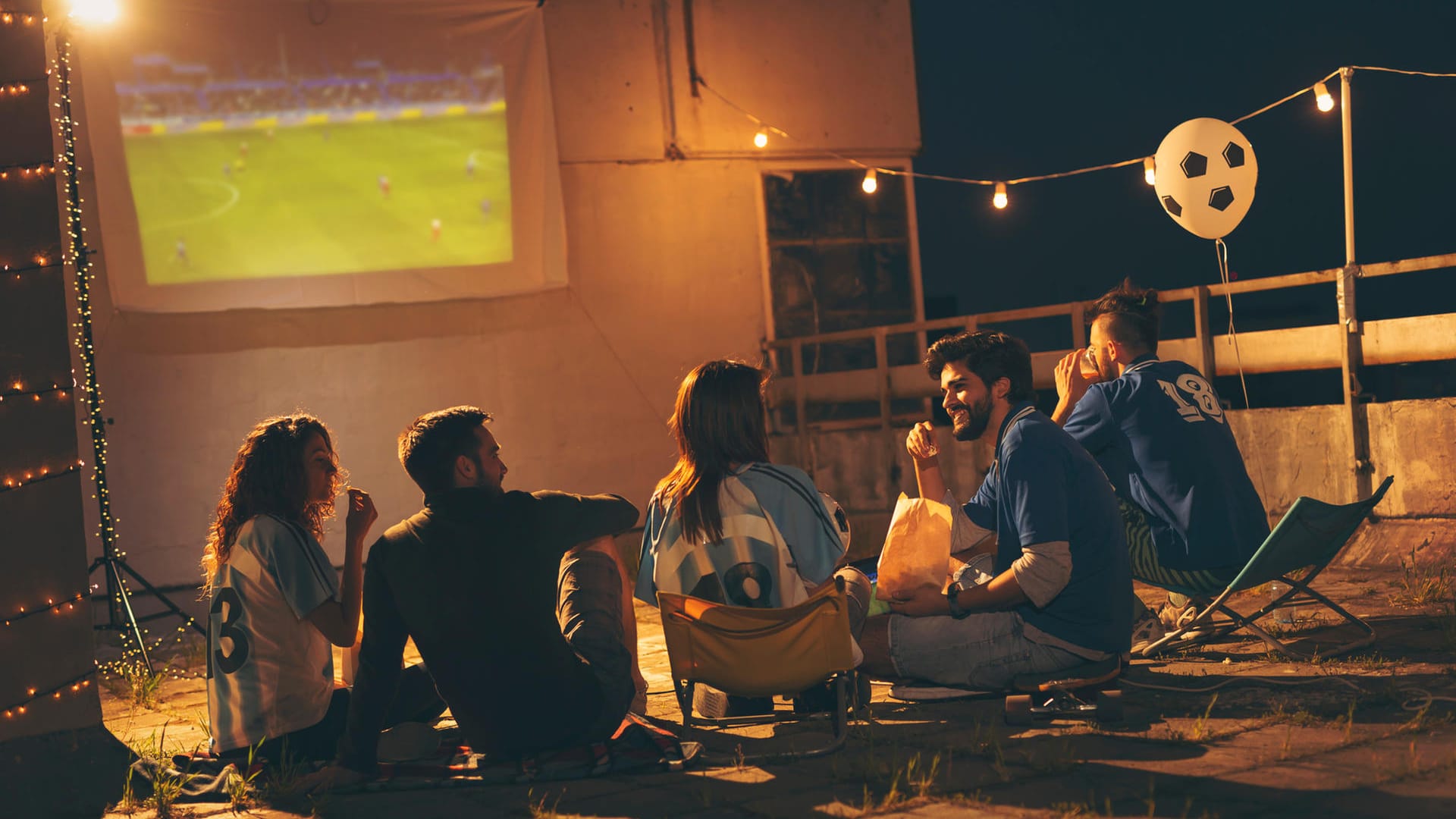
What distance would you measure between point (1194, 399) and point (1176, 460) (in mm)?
262

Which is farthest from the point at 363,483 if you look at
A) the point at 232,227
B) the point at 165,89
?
the point at 165,89

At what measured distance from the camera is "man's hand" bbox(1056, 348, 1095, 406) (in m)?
4.82

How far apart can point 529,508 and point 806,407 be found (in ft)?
28.0

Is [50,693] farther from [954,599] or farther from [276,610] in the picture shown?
[954,599]

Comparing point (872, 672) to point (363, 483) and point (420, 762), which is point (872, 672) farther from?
point (363, 483)

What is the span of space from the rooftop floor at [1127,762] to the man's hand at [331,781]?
0.03 m

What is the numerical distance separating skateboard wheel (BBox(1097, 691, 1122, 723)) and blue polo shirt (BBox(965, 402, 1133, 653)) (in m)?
0.27

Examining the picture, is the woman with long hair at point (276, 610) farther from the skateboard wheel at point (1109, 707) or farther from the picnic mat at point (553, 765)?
the skateboard wheel at point (1109, 707)

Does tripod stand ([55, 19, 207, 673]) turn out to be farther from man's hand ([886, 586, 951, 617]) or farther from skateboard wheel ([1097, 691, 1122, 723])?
skateboard wheel ([1097, 691, 1122, 723])

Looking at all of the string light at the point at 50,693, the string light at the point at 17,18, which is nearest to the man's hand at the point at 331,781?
the string light at the point at 50,693

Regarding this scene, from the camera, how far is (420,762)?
349cm

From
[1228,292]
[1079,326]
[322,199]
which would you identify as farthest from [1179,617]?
[322,199]

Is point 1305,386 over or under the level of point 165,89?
under

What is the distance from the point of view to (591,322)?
11.2 meters
